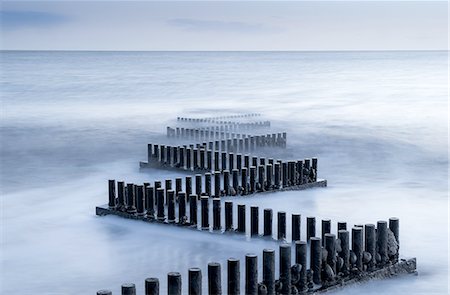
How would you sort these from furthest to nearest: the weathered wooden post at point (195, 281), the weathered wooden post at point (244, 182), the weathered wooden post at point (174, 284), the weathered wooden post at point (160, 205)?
the weathered wooden post at point (244, 182), the weathered wooden post at point (160, 205), the weathered wooden post at point (195, 281), the weathered wooden post at point (174, 284)

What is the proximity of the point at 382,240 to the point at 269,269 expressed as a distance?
209 centimetres

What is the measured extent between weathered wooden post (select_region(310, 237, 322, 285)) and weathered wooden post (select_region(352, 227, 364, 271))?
65 centimetres

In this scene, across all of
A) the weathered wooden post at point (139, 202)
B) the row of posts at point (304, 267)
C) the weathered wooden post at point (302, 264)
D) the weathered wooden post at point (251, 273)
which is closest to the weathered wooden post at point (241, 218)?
the row of posts at point (304, 267)

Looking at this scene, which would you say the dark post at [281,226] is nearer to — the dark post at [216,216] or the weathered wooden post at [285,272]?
the dark post at [216,216]

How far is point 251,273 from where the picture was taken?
24.9ft

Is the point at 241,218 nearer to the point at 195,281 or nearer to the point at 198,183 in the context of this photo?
the point at 198,183

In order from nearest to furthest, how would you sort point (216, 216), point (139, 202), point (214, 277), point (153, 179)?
point (214, 277) < point (216, 216) < point (139, 202) < point (153, 179)

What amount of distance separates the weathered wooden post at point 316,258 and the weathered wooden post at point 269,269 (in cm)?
73

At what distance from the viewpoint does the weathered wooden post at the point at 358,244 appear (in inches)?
343

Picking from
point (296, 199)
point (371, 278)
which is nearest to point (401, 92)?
point (296, 199)

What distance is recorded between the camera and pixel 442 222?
1270 cm

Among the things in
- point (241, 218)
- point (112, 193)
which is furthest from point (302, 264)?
point (112, 193)

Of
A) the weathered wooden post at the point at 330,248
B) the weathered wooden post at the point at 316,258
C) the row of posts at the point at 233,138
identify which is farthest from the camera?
the row of posts at the point at 233,138

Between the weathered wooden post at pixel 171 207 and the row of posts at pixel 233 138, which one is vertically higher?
the row of posts at pixel 233 138
